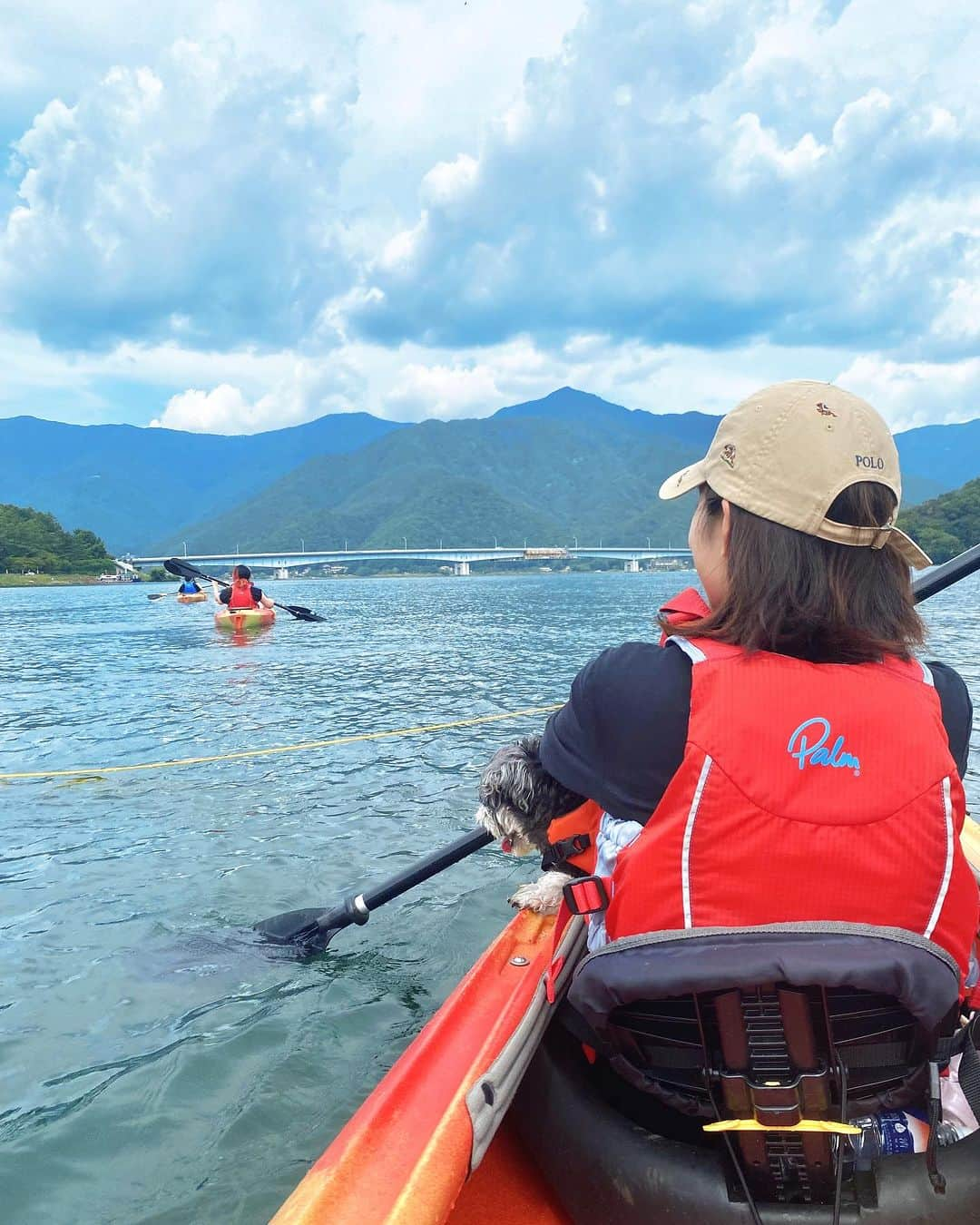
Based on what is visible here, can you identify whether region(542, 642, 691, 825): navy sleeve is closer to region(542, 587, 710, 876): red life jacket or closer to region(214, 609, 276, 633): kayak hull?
region(542, 587, 710, 876): red life jacket

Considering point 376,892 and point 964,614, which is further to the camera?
point 964,614

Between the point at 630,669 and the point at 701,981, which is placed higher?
the point at 630,669

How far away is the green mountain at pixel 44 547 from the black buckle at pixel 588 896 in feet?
358

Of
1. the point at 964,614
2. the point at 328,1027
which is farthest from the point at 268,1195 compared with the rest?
the point at 964,614

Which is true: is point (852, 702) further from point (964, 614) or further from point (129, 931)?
point (964, 614)

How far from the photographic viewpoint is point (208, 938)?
5.58 metres

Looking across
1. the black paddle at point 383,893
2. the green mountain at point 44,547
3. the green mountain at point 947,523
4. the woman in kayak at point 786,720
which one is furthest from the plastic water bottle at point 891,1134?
the green mountain at point 44,547

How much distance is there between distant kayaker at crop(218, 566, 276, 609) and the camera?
26.0 m

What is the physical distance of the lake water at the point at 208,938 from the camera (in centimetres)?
364

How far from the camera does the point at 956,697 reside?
1.89 m

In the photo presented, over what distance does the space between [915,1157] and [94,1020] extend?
4.17 meters

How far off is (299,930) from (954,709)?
14.5 ft

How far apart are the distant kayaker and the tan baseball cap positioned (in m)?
25.0

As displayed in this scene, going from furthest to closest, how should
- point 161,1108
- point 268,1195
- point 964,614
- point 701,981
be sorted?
point 964,614
point 161,1108
point 268,1195
point 701,981
